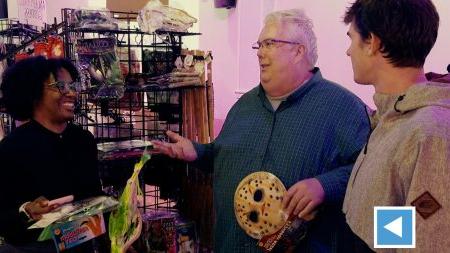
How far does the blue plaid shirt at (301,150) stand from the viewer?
1767mm

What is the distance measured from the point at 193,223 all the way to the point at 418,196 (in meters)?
1.43

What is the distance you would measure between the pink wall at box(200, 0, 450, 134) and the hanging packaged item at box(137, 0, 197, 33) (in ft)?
4.17

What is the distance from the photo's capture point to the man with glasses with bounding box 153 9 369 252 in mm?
1747

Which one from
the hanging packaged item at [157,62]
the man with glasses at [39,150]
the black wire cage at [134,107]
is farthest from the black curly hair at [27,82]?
the hanging packaged item at [157,62]

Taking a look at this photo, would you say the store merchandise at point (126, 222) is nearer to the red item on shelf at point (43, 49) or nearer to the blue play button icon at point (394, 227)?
the blue play button icon at point (394, 227)

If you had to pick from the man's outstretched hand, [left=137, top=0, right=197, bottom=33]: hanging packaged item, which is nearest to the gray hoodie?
the man's outstretched hand

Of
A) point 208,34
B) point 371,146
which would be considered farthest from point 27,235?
point 208,34

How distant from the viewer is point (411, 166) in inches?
38.1

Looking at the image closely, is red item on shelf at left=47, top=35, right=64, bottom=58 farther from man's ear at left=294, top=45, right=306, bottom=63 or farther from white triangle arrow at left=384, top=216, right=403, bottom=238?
white triangle arrow at left=384, top=216, right=403, bottom=238

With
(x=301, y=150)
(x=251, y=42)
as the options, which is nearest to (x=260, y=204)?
(x=301, y=150)

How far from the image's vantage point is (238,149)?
195 cm

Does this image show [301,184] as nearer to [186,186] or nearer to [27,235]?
[186,186]

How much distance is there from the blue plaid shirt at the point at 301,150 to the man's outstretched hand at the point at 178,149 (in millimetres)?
120

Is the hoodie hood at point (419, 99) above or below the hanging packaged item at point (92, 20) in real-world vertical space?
below
